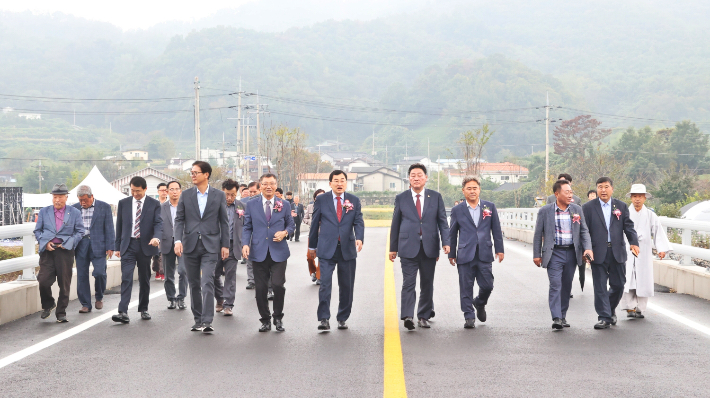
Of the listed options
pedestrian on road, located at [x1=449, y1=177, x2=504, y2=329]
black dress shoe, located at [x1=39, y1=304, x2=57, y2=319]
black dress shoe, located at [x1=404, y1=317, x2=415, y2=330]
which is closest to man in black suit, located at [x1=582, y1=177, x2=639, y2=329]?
pedestrian on road, located at [x1=449, y1=177, x2=504, y2=329]

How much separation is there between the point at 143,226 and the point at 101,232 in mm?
817

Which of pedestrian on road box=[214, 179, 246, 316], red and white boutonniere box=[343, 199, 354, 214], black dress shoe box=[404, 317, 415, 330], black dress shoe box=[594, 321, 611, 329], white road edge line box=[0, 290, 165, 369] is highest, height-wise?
red and white boutonniere box=[343, 199, 354, 214]

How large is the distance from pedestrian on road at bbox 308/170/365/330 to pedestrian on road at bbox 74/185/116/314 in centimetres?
314

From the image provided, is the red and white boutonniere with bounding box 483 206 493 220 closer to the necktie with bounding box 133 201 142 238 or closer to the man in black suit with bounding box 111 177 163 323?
the man in black suit with bounding box 111 177 163 323

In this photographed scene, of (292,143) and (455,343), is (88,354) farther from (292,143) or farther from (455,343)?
(292,143)

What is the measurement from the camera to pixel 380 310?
971 centimetres

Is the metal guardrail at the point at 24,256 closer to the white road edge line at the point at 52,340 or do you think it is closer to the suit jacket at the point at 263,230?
the white road edge line at the point at 52,340

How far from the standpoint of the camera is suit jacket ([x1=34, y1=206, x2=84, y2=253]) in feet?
30.1

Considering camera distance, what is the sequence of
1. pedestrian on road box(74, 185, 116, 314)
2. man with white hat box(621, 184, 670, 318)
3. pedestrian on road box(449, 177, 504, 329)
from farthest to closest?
pedestrian on road box(74, 185, 116, 314), man with white hat box(621, 184, 670, 318), pedestrian on road box(449, 177, 504, 329)

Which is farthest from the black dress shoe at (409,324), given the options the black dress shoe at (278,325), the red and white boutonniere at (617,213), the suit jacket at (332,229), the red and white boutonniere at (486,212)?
the red and white boutonniere at (617,213)

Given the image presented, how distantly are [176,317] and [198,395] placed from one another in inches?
157

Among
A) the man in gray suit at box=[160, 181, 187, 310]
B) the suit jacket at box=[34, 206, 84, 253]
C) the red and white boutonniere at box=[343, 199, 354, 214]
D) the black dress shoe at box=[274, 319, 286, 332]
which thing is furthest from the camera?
the man in gray suit at box=[160, 181, 187, 310]

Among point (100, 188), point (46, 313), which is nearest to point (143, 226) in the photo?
point (46, 313)

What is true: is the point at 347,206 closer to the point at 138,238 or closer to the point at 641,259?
the point at 138,238
